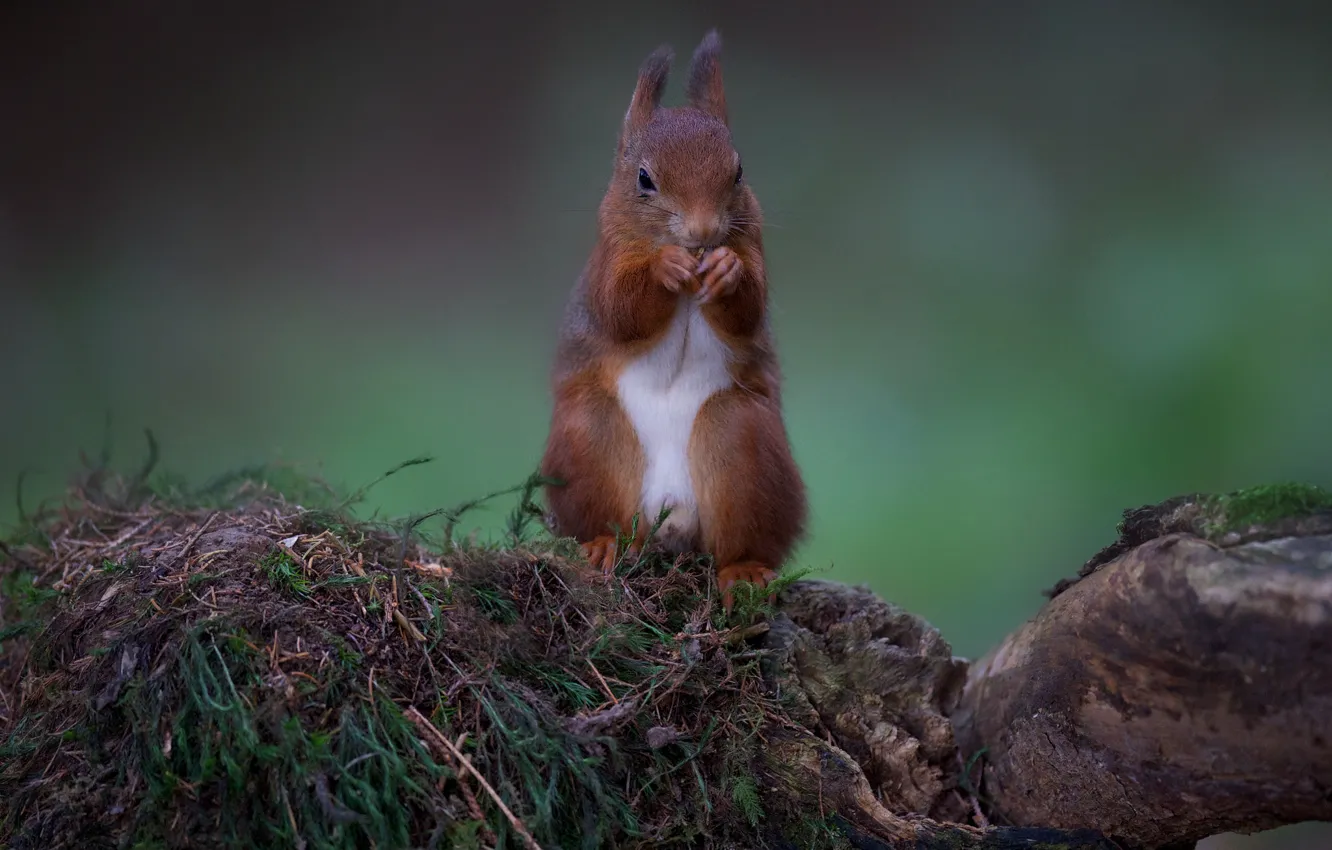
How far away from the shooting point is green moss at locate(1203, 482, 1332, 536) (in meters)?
1.48

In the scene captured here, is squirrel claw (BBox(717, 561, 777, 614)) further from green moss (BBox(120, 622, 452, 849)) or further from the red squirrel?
green moss (BBox(120, 622, 452, 849))

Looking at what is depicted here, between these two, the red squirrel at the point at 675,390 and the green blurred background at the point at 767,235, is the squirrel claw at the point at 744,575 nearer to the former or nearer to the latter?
the red squirrel at the point at 675,390

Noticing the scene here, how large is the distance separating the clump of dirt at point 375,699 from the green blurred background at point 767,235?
6.98ft

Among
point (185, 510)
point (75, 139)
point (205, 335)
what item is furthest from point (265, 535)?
point (75, 139)

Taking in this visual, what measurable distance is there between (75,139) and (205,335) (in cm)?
95

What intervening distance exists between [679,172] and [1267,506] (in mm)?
1343

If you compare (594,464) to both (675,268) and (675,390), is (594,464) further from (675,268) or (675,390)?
(675,268)

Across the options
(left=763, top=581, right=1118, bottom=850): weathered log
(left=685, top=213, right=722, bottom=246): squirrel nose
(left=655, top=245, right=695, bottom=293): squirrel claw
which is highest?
(left=685, top=213, right=722, bottom=246): squirrel nose

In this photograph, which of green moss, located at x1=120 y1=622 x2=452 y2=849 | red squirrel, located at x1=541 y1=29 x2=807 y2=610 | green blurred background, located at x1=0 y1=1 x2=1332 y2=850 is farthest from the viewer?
green blurred background, located at x1=0 y1=1 x2=1332 y2=850

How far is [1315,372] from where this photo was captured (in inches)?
145

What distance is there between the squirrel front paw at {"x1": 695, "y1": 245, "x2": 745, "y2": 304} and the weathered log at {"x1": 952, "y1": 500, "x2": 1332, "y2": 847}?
93 centimetres

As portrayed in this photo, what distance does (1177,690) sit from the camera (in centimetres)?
152

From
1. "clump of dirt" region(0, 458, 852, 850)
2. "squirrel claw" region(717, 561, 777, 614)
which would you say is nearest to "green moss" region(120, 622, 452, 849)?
"clump of dirt" region(0, 458, 852, 850)

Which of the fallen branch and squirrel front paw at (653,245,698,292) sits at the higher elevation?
squirrel front paw at (653,245,698,292)
